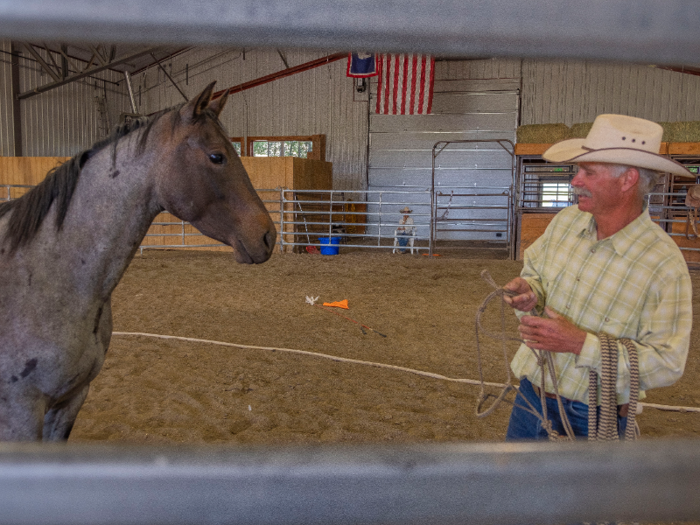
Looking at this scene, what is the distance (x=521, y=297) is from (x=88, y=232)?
1.31 metres

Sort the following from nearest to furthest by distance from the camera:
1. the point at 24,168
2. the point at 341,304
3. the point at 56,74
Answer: the point at 341,304
the point at 24,168
the point at 56,74

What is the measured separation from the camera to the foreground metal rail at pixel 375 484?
1.18 feet

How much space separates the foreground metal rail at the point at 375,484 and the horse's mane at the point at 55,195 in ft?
4.47

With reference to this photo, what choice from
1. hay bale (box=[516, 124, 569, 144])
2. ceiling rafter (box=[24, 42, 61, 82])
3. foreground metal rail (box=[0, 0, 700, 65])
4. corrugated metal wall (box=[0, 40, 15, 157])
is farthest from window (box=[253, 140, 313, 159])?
foreground metal rail (box=[0, 0, 700, 65])

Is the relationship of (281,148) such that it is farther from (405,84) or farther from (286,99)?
(405,84)

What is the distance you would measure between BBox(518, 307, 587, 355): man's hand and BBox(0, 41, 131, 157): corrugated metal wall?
13.8 meters

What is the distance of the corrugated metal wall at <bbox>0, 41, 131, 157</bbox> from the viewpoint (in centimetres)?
1305

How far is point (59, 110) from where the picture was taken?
579 inches

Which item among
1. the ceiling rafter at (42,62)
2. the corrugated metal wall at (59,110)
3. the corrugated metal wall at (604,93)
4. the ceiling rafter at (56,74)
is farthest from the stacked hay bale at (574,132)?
the ceiling rafter at (42,62)

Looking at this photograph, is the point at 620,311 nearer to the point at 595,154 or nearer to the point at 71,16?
the point at 595,154

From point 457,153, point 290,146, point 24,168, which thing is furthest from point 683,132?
point 24,168

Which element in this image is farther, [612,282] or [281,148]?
[281,148]

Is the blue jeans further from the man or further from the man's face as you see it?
the man's face

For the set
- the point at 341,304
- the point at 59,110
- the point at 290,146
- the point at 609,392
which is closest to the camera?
the point at 609,392
